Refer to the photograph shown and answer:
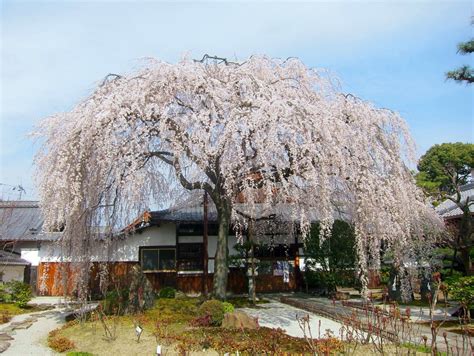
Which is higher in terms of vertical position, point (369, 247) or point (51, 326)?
point (369, 247)

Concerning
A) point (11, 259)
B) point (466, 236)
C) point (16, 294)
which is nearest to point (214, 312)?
point (466, 236)

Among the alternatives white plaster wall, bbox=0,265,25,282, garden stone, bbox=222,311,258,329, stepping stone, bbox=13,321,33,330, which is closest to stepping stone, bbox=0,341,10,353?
stepping stone, bbox=13,321,33,330

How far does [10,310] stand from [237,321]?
10.1m

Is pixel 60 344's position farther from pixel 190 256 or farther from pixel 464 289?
pixel 190 256

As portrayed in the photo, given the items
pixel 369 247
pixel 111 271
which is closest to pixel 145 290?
pixel 369 247

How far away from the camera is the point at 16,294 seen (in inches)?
693

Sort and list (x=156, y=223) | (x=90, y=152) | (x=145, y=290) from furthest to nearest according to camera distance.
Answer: (x=156, y=223) → (x=145, y=290) → (x=90, y=152)

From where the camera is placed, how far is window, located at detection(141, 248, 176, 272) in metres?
20.8

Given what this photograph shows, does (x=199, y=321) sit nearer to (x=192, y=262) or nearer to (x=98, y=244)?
(x=98, y=244)

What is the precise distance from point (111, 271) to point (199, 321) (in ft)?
37.5

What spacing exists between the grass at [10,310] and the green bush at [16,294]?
277mm

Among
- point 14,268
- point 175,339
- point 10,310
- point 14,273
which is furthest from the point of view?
point 14,273

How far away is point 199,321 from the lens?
34.2ft

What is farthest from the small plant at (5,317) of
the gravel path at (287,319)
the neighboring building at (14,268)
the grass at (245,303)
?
the gravel path at (287,319)
